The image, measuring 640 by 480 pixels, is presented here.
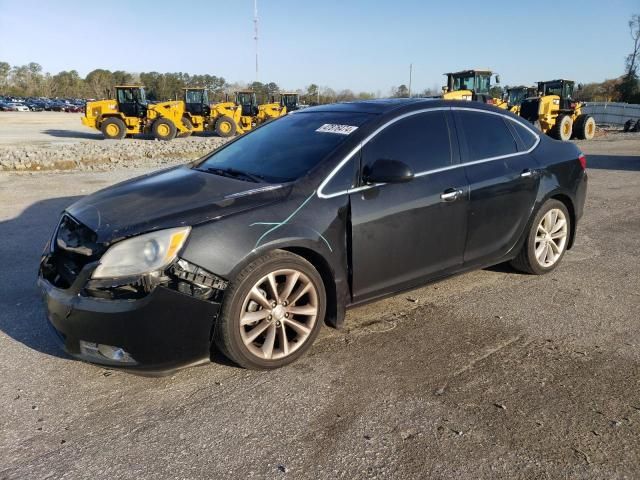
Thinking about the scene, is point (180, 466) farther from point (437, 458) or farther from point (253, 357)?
point (437, 458)

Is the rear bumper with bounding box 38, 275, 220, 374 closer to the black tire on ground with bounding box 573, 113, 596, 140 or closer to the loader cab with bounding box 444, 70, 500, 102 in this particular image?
the loader cab with bounding box 444, 70, 500, 102

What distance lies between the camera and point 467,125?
4.29 meters

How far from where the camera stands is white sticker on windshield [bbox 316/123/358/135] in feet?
12.3

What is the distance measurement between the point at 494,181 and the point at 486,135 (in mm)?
441

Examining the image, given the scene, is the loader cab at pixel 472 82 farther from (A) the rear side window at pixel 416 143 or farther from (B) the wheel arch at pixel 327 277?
(B) the wheel arch at pixel 327 277

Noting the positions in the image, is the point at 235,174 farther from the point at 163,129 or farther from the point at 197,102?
the point at 197,102

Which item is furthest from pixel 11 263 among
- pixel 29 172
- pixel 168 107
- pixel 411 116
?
pixel 168 107

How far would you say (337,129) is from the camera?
12.7 feet

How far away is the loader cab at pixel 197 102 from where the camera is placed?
26434 mm

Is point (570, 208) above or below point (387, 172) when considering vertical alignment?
below

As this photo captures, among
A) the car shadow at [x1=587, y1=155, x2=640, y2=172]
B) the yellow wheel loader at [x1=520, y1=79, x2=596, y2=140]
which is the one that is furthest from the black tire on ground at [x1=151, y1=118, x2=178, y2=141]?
the car shadow at [x1=587, y1=155, x2=640, y2=172]

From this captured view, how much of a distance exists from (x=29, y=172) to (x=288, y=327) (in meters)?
11.7

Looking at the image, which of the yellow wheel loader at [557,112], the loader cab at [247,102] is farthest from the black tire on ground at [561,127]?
the loader cab at [247,102]

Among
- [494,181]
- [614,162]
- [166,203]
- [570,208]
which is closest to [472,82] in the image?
[614,162]
